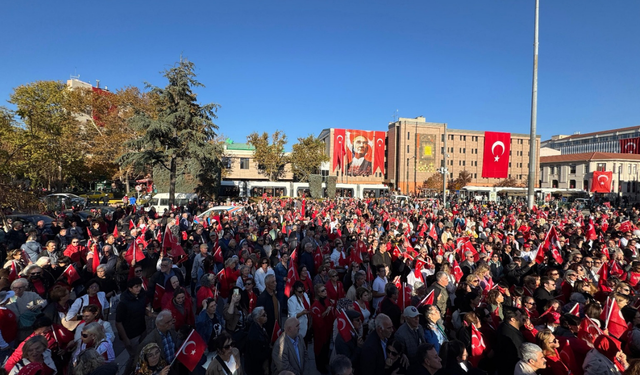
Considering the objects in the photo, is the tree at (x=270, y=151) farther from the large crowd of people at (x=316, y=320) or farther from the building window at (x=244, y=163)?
the large crowd of people at (x=316, y=320)

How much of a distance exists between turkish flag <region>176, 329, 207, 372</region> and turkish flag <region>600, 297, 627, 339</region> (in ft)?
15.7

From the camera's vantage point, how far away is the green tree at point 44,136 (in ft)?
75.2

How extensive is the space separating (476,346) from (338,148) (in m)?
61.8

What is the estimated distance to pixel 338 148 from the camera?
65.3 meters

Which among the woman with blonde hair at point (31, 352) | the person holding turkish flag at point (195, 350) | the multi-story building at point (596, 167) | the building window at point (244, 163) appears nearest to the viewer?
the woman with blonde hair at point (31, 352)

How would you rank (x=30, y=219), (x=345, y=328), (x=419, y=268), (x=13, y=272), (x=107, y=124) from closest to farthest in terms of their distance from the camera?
(x=345, y=328) < (x=13, y=272) < (x=419, y=268) < (x=30, y=219) < (x=107, y=124)

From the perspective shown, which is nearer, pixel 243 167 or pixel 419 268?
pixel 419 268

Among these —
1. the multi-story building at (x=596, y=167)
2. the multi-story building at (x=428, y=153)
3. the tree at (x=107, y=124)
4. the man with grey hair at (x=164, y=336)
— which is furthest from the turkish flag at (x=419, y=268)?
the multi-story building at (x=596, y=167)

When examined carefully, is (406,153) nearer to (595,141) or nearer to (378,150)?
(378,150)

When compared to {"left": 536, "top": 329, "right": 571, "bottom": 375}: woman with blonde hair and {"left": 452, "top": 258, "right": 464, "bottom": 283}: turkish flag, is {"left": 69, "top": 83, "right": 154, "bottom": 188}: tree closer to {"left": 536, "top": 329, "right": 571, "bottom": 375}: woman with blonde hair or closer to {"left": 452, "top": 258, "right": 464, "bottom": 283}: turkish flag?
{"left": 452, "top": 258, "right": 464, "bottom": 283}: turkish flag

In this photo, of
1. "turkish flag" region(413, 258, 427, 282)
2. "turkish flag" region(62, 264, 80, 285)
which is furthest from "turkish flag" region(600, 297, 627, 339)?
"turkish flag" region(62, 264, 80, 285)

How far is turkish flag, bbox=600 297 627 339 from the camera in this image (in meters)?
4.20

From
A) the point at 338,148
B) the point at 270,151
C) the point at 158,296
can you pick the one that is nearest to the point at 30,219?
the point at 158,296

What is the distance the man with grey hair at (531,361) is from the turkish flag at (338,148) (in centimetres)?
6233
